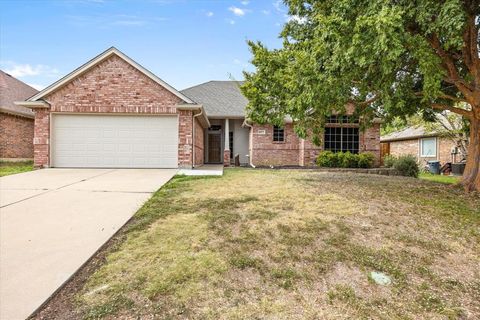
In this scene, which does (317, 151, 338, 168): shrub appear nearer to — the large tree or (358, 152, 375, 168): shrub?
(358, 152, 375, 168): shrub

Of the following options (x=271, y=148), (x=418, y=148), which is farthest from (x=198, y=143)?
(x=418, y=148)

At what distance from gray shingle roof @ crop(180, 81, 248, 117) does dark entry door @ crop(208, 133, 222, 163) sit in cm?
217

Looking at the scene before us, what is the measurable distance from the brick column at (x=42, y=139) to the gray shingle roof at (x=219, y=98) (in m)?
8.21

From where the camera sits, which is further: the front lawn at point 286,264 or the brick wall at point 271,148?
the brick wall at point 271,148

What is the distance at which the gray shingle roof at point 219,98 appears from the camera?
17323 mm

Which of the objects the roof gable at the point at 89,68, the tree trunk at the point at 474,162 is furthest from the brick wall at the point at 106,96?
the tree trunk at the point at 474,162

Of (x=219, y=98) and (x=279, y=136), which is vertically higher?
(x=219, y=98)

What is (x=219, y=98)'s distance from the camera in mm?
19016

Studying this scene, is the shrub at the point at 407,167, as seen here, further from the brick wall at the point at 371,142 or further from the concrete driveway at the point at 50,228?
the concrete driveway at the point at 50,228

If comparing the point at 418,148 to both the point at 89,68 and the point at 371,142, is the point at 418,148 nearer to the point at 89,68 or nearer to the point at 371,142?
the point at 371,142

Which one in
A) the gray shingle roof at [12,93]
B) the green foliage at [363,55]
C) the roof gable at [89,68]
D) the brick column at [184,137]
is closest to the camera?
the green foliage at [363,55]

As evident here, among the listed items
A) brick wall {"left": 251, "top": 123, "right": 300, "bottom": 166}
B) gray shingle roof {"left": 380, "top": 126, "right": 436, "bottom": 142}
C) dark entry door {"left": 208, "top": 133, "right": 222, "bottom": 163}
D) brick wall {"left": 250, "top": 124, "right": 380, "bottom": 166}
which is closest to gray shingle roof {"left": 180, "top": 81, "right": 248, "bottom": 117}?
A: brick wall {"left": 251, "top": 123, "right": 300, "bottom": 166}

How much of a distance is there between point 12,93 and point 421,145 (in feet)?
96.5

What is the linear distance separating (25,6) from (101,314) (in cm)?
1285
